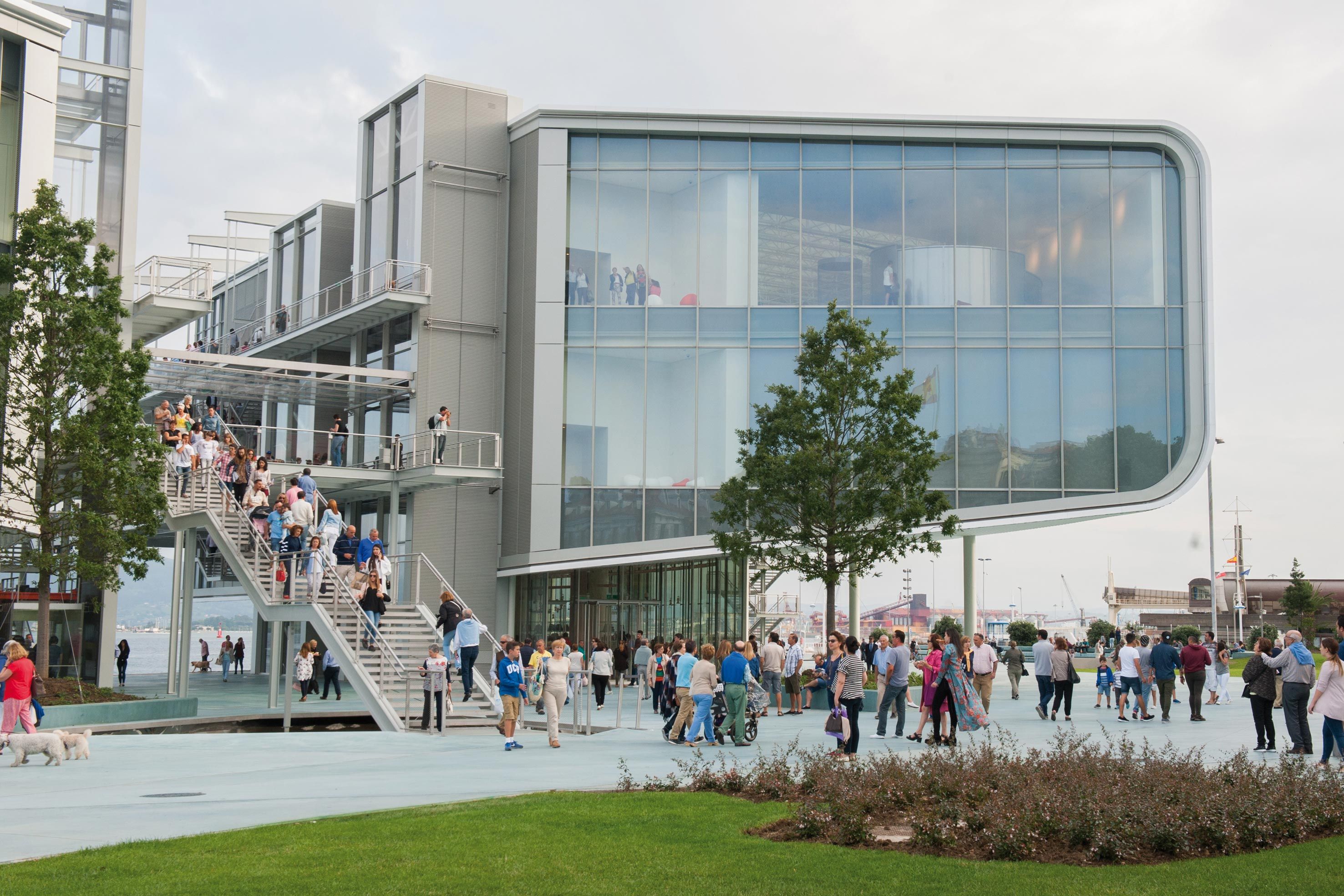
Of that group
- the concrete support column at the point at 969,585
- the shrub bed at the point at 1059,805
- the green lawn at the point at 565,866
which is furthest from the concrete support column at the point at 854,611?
the green lawn at the point at 565,866

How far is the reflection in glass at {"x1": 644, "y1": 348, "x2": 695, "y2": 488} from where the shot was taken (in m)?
35.9

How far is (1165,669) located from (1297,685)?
6.17 metres

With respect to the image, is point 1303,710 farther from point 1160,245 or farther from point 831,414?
point 1160,245

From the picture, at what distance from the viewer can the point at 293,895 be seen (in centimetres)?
828

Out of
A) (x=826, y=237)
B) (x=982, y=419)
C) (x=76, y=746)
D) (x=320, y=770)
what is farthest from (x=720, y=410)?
(x=76, y=746)

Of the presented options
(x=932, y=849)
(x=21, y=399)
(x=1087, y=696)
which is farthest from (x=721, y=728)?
(x=1087, y=696)

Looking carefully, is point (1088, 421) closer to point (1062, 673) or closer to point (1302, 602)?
point (1062, 673)

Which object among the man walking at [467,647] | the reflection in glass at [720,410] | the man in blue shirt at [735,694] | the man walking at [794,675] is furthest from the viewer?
the reflection in glass at [720,410]

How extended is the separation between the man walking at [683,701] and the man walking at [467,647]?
4.87 m

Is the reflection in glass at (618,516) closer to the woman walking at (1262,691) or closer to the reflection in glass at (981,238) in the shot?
the reflection in glass at (981,238)

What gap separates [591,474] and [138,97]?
576 inches

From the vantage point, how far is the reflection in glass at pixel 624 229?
121 ft

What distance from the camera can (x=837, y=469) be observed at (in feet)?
88.6

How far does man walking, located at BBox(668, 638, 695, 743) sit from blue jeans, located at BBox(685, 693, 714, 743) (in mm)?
100
